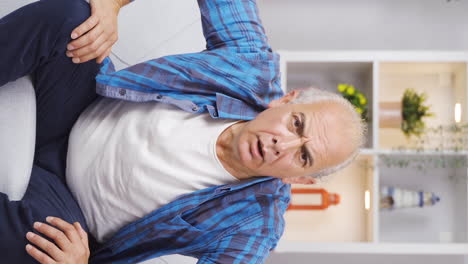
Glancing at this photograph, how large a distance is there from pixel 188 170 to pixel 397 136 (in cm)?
157

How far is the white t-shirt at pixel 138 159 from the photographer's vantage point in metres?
1.32

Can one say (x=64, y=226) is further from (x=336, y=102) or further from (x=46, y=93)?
(x=336, y=102)

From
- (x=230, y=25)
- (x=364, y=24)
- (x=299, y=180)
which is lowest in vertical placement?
(x=299, y=180)

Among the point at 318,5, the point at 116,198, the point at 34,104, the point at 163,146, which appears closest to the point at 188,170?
the point at 163,146

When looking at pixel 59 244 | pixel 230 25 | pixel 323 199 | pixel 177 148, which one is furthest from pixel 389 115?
pixel 59 244

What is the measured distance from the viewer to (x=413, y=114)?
2.44 m

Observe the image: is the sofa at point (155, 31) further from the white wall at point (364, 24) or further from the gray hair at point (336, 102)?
the white wall at point (364, 24)

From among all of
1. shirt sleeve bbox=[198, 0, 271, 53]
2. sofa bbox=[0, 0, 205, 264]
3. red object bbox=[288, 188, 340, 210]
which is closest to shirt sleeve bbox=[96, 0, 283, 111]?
shirt sleeve bbox=[198, 0, 271, 53]

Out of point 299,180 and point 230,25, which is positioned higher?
point 230,25

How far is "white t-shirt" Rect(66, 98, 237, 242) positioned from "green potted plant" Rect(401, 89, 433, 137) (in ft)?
4.38

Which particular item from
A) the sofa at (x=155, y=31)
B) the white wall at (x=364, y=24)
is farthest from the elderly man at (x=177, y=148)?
the white wall at (x=364, y=24)

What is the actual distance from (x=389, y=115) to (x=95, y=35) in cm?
160

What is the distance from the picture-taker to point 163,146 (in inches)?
52.0

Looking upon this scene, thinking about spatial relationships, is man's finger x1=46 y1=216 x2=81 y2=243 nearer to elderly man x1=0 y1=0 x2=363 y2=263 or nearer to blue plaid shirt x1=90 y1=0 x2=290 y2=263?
elderly man x1=0 y1=0 x2=363 y2=263
